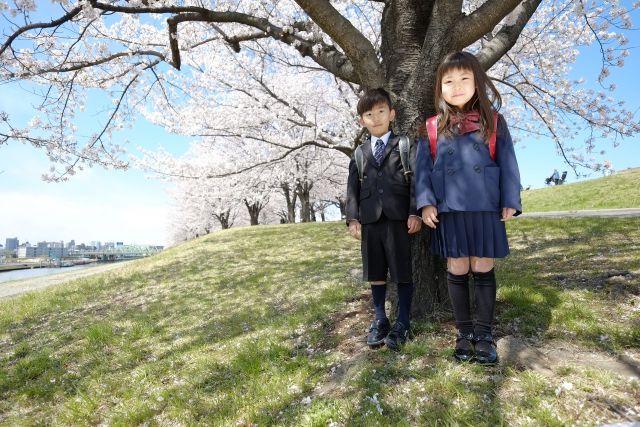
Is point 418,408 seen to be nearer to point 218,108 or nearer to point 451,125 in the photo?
point 451,125

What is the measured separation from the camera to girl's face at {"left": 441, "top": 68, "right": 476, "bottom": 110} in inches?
124

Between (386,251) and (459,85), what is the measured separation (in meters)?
1.59

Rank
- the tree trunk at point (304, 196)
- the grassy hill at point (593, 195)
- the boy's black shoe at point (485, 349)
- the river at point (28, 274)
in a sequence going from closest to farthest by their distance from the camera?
the boy's black shoe at point (485, 349) < the grassy hill at point (593, 195) < the river at point (28, 274) < the tree trunk at point (304, 196)

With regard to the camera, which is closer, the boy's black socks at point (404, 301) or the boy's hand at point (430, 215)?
the boy's hand at point (430, 215)

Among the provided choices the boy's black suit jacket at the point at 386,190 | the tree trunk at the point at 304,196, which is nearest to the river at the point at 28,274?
the tree trunk at the point at 304,196

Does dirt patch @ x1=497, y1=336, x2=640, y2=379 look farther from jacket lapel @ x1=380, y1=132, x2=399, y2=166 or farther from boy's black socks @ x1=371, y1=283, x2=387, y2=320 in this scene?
jacket lapel @ x1=380, y1=132, x2=399, y2=166

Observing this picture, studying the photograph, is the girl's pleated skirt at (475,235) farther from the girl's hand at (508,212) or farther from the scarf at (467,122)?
the scarf at (467,122)

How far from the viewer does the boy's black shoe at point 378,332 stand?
3.55 meters

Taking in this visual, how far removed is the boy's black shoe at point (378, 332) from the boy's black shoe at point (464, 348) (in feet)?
2.25

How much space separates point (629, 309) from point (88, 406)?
5545 millimetres

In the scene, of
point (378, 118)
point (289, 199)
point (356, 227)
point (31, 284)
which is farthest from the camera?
point (289, 199)

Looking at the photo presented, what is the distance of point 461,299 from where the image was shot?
323 cm

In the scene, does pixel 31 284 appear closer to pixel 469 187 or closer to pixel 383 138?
pixel 383 138

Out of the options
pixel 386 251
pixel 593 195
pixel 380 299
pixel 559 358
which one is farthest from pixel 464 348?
pixel 593 195
